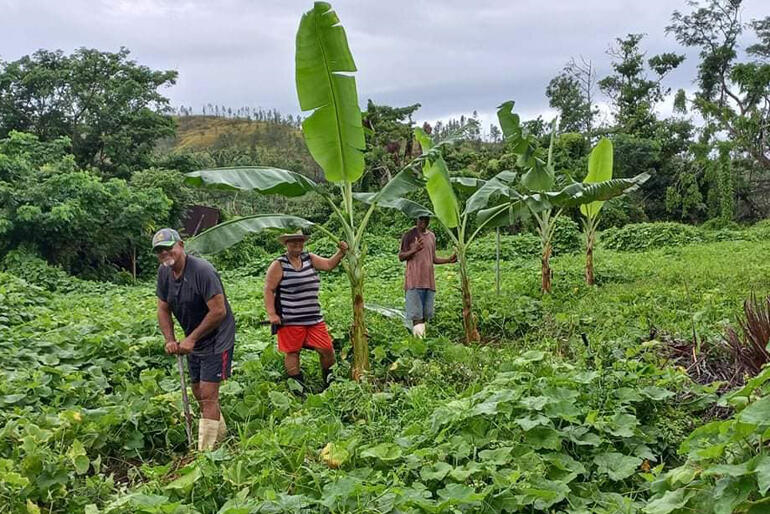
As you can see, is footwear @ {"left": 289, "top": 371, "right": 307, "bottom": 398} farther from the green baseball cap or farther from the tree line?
the tree line

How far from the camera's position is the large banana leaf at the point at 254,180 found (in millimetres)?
4832

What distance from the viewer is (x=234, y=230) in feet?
16.0

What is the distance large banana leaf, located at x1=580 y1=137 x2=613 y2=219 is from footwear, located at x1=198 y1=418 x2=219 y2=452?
690 centimetres

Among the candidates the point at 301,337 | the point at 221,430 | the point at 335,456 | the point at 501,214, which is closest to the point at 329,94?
the point at 301,337

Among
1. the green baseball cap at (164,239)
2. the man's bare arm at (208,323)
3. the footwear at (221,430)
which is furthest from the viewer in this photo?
the footwear at (221,430)

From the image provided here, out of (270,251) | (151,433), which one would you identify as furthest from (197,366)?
(270,251)

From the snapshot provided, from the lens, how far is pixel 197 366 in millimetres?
4324

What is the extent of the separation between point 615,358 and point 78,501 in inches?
139

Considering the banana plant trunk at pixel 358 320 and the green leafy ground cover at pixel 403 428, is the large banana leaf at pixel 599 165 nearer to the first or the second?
the green leafy ground cover at pixel 403 428

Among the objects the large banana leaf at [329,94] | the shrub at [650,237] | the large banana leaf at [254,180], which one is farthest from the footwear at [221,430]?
the shrub at [650,237]

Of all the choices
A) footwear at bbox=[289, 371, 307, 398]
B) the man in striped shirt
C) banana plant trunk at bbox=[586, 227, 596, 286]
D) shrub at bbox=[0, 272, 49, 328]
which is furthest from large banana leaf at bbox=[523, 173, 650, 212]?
shrub at bbox=[0, 272, 49, 328]

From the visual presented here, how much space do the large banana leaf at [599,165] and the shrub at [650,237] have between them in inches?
328

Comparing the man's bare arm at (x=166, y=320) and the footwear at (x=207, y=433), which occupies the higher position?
the man's bare arm at (x=166, y=320)

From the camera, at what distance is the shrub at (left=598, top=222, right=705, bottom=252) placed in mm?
16609
